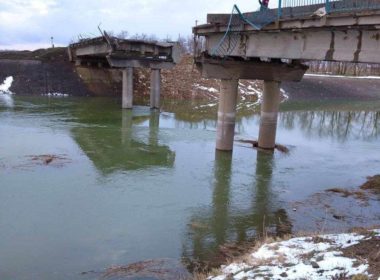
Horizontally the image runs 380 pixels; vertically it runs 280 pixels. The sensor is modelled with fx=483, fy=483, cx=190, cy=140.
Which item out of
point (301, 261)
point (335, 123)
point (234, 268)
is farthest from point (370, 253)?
point (335, 123)

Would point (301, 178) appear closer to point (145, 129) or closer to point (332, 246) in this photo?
point (332, 246)

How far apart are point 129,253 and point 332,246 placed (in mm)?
3696

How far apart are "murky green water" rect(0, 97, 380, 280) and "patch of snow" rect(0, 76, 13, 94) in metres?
16.0

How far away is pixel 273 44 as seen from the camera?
15125 millimetres

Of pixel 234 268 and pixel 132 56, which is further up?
pixel 132 56

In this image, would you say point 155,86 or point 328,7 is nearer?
point 328,7

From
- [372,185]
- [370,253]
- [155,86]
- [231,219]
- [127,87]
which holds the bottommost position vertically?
[231,219]

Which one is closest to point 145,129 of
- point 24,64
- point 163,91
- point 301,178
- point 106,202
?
point 301,178

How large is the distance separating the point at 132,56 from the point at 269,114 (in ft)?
47.0

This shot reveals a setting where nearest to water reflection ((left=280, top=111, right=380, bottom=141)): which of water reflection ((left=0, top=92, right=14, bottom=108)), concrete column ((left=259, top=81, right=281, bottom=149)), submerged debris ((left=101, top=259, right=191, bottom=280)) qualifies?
concrete column ((left=259, top=81, right=281, bottom=149))

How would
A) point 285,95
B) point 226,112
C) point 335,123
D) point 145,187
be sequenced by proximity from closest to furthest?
point 145,187 < point 226,112 < point 335,123 < point 285,95

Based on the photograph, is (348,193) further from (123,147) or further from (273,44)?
(123,147)

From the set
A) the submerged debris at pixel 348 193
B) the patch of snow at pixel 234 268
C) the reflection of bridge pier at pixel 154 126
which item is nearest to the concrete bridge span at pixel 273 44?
the reflection of bridge pier at pixel 154 126

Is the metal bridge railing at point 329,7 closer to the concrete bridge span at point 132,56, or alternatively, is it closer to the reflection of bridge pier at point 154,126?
the reflection of bridge pier at point 154,126
